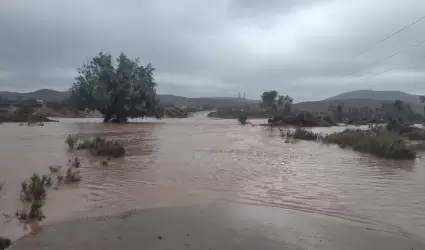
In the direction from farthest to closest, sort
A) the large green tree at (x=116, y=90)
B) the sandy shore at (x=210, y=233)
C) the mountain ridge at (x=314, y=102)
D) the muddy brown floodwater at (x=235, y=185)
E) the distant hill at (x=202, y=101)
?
the distant hill at (x=202, y=101) → the mountain ridge at (x=314, y=102) → the large green tree at (x=116, y=90) → the muddy brown floodwater at (x=235, y=185) → the sandy shore at (x=210, y=233)

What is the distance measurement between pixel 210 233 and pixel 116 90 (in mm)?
36734

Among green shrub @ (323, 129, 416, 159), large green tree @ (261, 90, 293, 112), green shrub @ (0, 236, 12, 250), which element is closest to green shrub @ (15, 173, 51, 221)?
green shrub @ (0, 236, 12, 250)

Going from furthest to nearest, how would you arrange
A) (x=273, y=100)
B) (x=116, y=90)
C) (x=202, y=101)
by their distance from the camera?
(x=202, y=101) → (x=273, y=100) → (x=116, y=90)

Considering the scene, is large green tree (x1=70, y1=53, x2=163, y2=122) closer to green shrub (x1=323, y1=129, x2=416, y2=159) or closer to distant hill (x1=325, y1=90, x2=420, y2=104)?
green shrub (x1=323, y1=129, x2=416, y2=159)

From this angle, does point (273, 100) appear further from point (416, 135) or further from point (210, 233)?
point (210, 233)

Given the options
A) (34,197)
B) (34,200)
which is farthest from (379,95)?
(34,200)

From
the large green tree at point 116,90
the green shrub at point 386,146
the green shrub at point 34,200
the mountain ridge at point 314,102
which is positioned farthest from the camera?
the mountain ridge at point 314,102

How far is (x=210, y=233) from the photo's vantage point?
5.41 meters

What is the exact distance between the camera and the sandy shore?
492 centimetres

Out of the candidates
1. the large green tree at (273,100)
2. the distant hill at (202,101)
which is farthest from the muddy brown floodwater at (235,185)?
the distant hill at (202,101)

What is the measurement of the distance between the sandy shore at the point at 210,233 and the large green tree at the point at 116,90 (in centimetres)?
3475

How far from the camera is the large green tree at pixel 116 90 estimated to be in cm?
3981

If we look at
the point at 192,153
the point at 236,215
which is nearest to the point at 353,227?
the point at 236,215

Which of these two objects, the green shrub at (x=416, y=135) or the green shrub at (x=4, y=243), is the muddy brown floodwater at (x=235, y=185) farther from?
the green shrub at (x=416, y=135)
